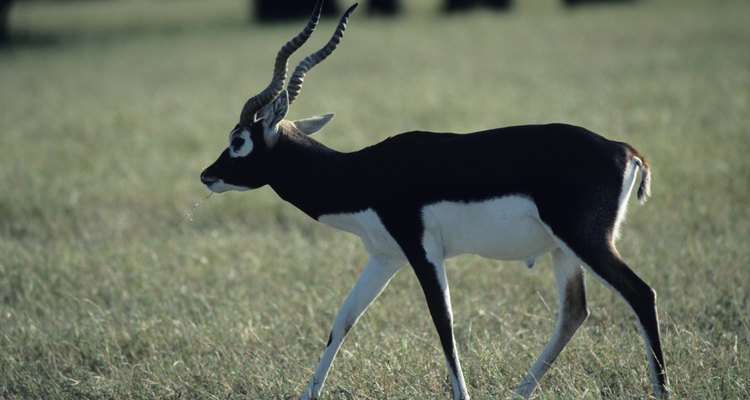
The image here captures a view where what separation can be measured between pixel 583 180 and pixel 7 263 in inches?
187

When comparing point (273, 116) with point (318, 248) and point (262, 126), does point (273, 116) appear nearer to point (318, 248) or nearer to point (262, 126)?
point (262, 126)

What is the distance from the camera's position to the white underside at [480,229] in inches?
168

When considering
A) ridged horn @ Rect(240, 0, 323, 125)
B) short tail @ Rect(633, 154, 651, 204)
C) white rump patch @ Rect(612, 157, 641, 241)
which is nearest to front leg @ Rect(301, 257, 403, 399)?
ridged horn @ Rect(240, 0, 323, 125)

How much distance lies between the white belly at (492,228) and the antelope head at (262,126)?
826 millimetres

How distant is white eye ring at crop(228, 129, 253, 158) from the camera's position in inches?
183

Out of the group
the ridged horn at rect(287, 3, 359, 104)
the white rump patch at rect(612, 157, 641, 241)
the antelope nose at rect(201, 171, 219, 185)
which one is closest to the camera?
the white rump patch at rect(612, 157, 641, 241)

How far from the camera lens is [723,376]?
14.7 feet

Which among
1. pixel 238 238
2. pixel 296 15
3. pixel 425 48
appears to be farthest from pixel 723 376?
pixel 296 15

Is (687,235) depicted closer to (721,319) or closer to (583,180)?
(721,319)

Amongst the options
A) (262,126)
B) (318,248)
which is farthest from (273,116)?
(318,248)

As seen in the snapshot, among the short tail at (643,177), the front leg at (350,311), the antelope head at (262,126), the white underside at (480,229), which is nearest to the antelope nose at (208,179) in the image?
the antelope head at (262,126)

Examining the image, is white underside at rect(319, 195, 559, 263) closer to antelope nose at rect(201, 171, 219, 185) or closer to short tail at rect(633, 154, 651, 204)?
short tail at rect(633, 154, 651, 204)

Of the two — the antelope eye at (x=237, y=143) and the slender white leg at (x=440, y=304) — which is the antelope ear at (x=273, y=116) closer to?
the antelope eye at (x=237, y=143)

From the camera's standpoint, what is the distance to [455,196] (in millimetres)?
4336
